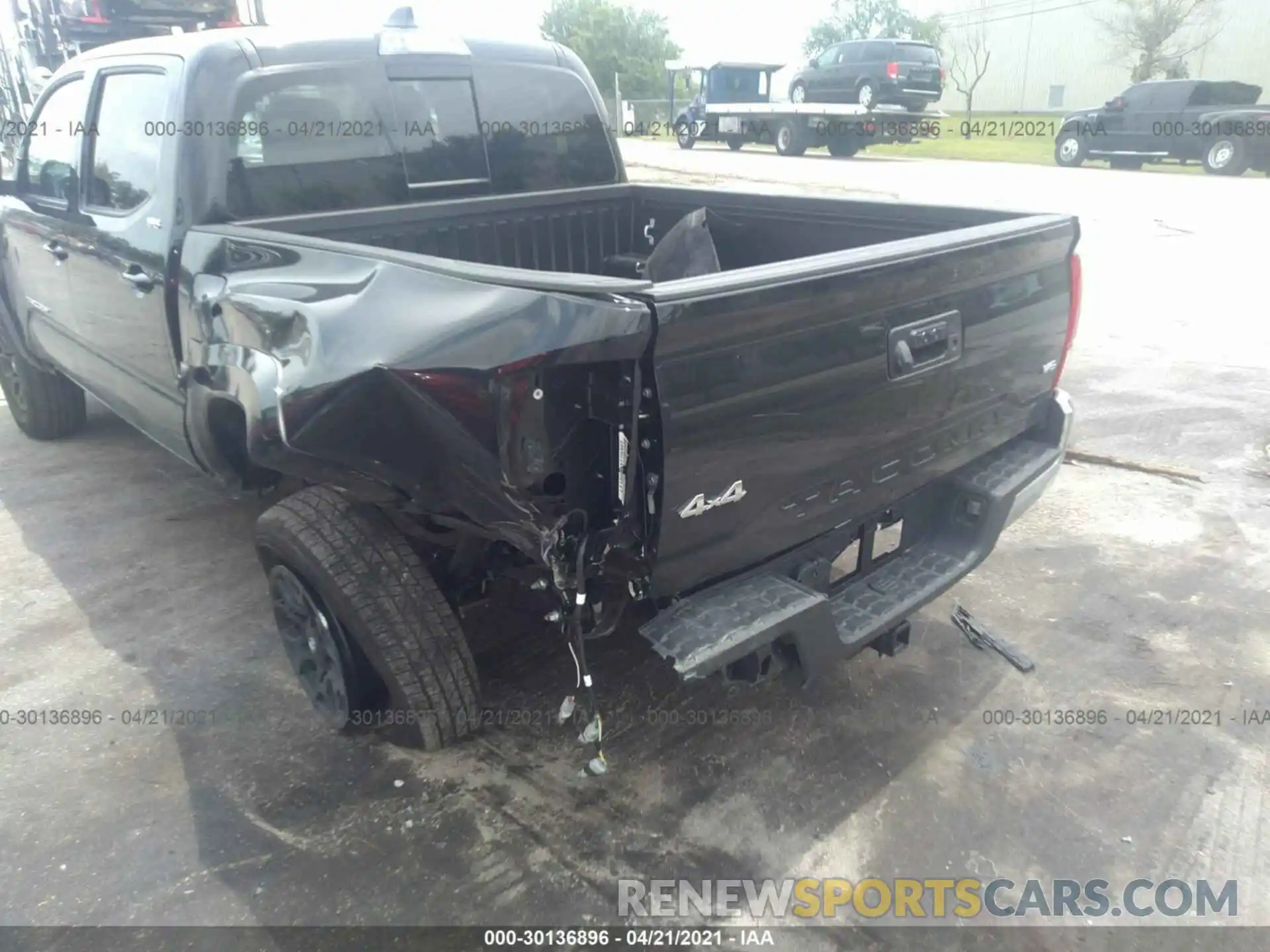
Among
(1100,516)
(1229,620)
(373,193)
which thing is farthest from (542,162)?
(1229,620)

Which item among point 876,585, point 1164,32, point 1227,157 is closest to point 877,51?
point 1227,157

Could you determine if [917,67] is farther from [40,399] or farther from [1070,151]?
[40,399]

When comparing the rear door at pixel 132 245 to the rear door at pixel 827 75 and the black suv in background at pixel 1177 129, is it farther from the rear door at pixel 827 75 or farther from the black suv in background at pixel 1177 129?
the rear door at pixel 827 75

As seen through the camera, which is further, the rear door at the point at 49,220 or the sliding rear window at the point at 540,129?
the rear door at the point at 49,220

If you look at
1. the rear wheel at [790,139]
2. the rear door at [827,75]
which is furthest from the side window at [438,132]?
the rear door at [827,75]

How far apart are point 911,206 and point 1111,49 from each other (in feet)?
156

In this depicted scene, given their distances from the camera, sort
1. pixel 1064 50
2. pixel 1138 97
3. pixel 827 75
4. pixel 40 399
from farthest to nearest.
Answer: pixel 1064 50, pixel 827 75, pixel 1138 97, pixel 40 399

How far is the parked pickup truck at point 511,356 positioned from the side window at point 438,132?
1 centimetres

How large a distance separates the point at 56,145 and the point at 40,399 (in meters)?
1.61

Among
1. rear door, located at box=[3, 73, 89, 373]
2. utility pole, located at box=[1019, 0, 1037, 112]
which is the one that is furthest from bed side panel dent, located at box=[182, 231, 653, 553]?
utility pole, located at box=[1019, 0, 1037, 112]

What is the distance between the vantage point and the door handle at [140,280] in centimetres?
327

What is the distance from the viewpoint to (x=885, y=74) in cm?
2403

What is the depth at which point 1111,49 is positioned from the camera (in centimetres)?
4212

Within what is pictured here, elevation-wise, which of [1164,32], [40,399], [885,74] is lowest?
[40,399]
